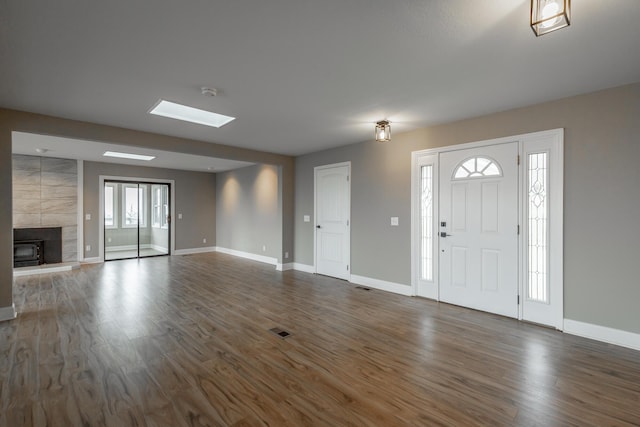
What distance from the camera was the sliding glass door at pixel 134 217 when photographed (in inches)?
337

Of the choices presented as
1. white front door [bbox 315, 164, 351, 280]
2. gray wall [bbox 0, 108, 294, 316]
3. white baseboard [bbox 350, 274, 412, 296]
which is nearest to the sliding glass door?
gray wall [bbox 0, 108, 294, 316]

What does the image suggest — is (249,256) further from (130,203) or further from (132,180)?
(130,203)

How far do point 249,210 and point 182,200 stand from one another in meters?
2.31

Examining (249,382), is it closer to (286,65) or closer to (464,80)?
(286,65)

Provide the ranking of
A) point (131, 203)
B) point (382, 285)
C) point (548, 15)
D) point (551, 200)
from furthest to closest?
point (131, 203) → point (382, 285) → point (551, 200) → point (548, 15)

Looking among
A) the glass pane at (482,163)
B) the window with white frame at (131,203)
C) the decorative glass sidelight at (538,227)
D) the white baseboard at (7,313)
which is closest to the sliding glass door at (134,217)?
the window with white frame at (131,203)

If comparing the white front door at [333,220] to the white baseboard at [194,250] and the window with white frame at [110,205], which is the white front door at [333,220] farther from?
the window with white frame at [110,205]

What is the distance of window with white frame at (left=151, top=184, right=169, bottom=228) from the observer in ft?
29.2

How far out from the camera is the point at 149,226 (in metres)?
9.47

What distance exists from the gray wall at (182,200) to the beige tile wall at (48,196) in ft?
0.94

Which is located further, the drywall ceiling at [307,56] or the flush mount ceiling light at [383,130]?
the flush mount ceiling light at [383,130]

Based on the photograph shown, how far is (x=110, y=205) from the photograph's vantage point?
Answer: 8438mm

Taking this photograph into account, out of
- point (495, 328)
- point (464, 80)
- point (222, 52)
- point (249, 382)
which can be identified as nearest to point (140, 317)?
point (249, 382)

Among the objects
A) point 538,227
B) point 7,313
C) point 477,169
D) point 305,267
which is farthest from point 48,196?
point 538,227
